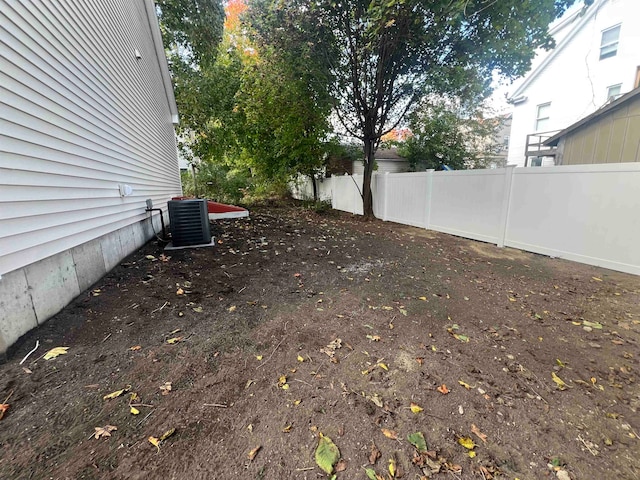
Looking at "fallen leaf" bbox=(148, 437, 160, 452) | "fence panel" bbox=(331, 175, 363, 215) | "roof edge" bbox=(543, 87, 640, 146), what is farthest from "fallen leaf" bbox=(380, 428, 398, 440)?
Result: "roof edge" bbox=(543, 87, 640, 146)

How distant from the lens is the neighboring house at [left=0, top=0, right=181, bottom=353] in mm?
2189

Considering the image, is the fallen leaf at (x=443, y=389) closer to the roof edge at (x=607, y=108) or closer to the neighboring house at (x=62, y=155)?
the neighboring house at (x=62, y=155)

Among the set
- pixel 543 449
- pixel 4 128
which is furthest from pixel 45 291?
pixel 543 449

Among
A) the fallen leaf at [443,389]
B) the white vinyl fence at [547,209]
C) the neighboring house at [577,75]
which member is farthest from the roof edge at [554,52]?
the fallen leaf at [443,389]

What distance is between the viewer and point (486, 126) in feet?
52.8

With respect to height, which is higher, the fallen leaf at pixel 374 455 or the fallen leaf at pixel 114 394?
the fallen leaf at pixel 114 394

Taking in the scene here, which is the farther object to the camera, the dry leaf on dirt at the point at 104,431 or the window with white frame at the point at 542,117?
the window with white frame at the point at 542,117

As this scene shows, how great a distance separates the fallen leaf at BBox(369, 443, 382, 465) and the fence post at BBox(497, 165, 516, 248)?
17.3ft

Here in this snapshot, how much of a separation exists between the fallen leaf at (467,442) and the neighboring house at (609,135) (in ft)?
33.4

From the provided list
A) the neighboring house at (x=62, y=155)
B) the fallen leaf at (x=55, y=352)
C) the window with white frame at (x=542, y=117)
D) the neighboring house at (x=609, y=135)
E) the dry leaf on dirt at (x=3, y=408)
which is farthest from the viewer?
the window with white frame at (x=542, y=117)

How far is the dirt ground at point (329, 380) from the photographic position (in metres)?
1.40

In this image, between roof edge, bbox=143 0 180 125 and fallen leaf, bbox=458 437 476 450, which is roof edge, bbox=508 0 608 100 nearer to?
roof edge, bbox=143 0 180 125

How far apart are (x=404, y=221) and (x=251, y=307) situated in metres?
6.27

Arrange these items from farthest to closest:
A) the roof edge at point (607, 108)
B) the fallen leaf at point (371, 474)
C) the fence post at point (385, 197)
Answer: the fence post at point (385, 197)
the roof edge at point (607, 108)
the fallen leaf at point (371, 474)
